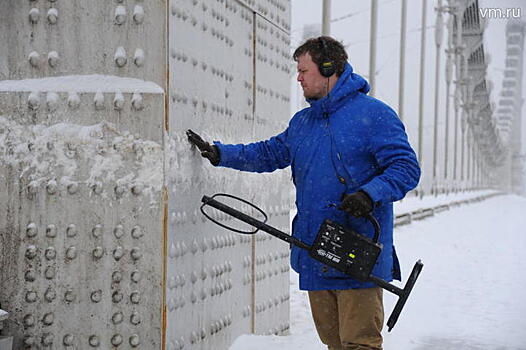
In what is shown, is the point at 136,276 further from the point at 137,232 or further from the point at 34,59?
the point at 34,59

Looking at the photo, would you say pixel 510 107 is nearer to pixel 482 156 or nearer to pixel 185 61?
pixel 482 156

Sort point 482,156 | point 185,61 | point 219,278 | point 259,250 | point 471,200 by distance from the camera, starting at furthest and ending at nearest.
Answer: point 482,156 < point 471,200 < point 259,250 < point 219,278 < point 185,61

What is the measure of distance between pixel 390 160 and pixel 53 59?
1486mm

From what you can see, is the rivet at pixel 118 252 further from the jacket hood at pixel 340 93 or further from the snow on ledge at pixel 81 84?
the jacket hood at pixel 340 93

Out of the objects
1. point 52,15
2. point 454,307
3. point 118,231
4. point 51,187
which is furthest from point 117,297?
point 454,307

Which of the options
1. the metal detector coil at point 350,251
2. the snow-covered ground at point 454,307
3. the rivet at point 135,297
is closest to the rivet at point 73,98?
the rivet at point 135,297

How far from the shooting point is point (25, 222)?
3086 millimetres

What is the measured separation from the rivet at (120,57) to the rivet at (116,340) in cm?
116

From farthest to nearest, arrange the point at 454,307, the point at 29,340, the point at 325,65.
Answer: the point at 454,307, the point at 325,65, the point at 29,340

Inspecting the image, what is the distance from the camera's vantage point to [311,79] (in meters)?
3.25

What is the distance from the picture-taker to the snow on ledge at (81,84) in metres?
3.07

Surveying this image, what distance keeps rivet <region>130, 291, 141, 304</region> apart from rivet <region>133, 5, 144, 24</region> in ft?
3.80

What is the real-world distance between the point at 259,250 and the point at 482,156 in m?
103

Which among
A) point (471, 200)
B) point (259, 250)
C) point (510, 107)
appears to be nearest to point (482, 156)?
point (510, 107)
